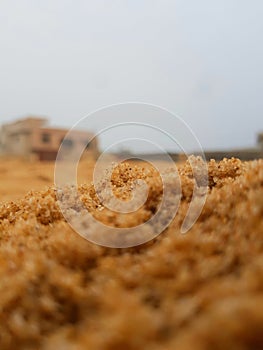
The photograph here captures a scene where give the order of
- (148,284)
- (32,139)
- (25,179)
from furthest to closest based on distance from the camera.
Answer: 1. (32,139)
2. (25,179)
3. (148,284)

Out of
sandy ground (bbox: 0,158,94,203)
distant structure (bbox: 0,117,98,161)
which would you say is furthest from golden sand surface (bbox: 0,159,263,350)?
distant structure (bbox: 0,117,98,161)

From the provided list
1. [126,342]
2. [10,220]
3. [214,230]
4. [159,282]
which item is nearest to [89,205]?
[10,220]

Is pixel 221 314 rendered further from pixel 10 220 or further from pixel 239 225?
pixel 10 220

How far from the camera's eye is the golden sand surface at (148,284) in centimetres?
133

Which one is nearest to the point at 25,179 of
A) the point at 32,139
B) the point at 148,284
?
the point at 32,139

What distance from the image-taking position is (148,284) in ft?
5.42

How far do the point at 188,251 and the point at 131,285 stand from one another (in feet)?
0.73

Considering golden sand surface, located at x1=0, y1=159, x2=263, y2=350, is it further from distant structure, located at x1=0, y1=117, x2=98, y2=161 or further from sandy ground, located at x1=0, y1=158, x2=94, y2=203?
distant structure, located at x1=0, y1=117, x2=98, y2=161

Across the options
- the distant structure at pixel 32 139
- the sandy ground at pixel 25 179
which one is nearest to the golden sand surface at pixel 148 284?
the sandy ground at pixel 25 179

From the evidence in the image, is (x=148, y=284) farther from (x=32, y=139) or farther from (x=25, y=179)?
(x=32, y=139)

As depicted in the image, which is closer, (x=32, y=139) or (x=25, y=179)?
(x=25, y=179)

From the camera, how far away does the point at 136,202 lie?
7.39 feet

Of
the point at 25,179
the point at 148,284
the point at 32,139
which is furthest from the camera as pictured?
the point at 32,139

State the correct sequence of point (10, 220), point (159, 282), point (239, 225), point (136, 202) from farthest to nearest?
point (10, 220) → point (136, 202) → point (239, 225) → point (159, 282)
